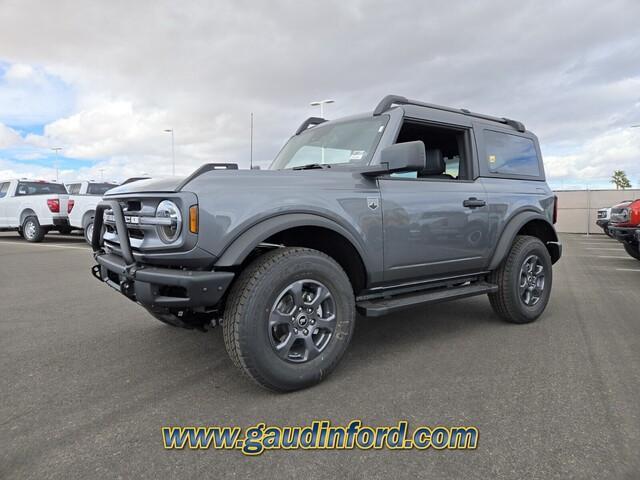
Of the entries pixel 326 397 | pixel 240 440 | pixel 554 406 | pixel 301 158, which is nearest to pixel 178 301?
pixel 240 440

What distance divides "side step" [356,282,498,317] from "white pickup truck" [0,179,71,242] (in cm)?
1194

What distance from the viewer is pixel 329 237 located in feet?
10.0

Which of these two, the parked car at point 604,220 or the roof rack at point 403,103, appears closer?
the roof rack at point 403,103

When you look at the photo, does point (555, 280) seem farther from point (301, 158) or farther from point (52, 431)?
point (52, 431)

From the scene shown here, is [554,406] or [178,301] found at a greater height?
[178,301]

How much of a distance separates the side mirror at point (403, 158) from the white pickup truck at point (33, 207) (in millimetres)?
12113

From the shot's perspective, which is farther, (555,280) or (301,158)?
(555,280)

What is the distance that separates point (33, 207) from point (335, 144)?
12.3 meters

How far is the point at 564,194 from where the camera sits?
20.5 m

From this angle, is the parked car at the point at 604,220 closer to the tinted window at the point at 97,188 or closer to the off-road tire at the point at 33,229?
the tinted window at the point at 97,188

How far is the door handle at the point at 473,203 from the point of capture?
3680mm

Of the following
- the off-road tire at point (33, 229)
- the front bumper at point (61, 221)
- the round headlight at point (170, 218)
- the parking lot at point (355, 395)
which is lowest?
the parking lot at point (355, 395)

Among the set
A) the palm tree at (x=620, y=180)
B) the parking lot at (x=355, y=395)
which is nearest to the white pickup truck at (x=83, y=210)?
the parking lot at (x=355, y=395)

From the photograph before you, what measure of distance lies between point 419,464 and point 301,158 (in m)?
2.65
